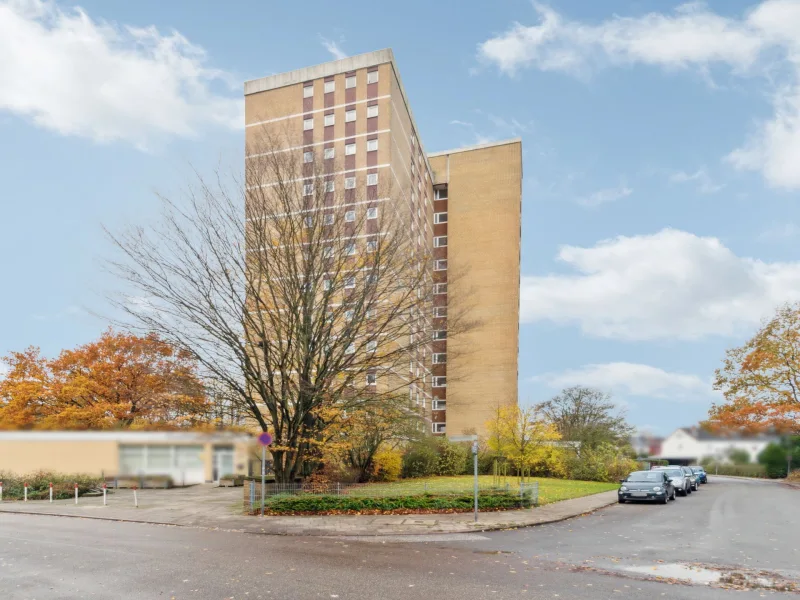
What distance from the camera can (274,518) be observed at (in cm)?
1853

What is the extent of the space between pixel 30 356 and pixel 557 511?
36.0 m

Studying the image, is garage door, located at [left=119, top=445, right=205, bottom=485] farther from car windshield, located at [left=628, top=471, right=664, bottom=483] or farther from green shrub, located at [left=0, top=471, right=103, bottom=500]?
car windshield, located at [left=628, top=471, right=664, bottom=483]

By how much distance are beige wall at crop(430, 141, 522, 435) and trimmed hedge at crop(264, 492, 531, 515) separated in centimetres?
4509

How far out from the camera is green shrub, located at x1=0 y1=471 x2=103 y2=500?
2775cm

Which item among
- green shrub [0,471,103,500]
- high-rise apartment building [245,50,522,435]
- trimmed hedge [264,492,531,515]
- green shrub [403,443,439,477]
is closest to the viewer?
trimmed hedge [264,492,531,515]

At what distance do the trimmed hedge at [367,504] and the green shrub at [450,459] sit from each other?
17.2 meters

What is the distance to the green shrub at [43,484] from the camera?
91.0 ft

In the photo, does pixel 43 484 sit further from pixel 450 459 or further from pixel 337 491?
pixel 450 459

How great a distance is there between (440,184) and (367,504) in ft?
202

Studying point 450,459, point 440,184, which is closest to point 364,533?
point 450,459

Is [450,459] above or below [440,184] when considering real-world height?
below

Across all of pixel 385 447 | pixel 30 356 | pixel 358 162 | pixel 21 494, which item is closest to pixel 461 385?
pixel 358 162

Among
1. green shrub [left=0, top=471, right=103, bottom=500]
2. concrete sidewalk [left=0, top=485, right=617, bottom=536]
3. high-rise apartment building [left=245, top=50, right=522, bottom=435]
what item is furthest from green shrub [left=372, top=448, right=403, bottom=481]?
high-rise apartment building [left=245, top=50, right=522, bottom=435]

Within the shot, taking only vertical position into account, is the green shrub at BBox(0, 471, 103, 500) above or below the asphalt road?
below
